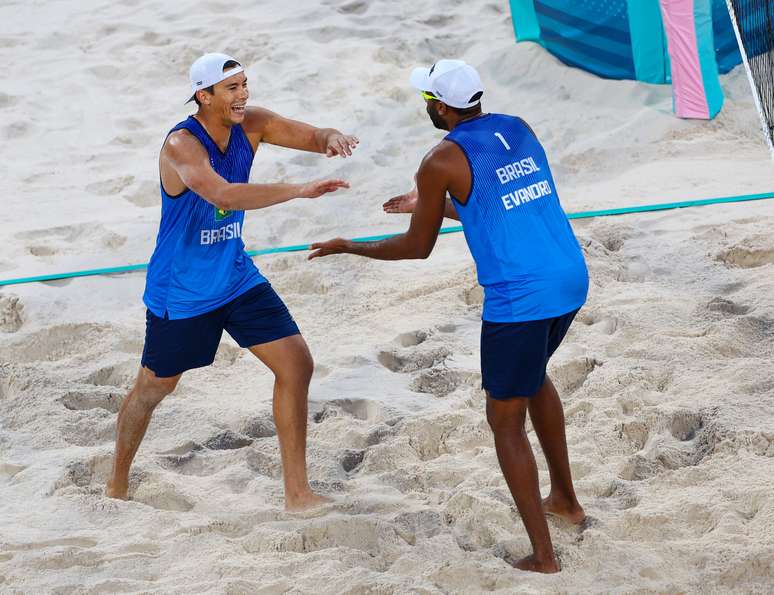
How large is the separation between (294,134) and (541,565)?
178cm

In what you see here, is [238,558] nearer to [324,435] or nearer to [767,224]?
[324,435]

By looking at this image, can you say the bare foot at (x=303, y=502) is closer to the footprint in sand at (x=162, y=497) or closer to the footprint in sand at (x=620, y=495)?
the footprint in sand at (x=162, y=497)

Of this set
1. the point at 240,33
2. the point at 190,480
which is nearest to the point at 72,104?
the point at 240,33

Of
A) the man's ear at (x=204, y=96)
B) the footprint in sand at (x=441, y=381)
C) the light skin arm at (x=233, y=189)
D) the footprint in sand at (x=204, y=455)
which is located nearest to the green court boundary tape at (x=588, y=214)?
the footprint in sand at (x=441, y=381)

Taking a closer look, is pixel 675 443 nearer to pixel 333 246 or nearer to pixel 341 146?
pixel 333 246

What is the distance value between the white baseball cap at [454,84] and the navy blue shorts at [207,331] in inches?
40.0

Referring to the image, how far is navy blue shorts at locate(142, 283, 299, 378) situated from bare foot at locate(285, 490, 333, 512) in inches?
22.0

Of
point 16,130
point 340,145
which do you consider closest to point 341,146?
point 340,145

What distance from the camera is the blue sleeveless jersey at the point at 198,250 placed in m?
3.74

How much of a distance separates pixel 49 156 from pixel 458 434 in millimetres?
4434

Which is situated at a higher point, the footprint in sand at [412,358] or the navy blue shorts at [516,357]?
the navy blue shorts at [516,357]

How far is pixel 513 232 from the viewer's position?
3174 millimetres

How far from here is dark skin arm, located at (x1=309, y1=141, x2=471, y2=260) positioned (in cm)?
318

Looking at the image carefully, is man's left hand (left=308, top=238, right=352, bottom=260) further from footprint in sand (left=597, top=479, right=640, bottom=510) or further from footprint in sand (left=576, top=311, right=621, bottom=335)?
footprint in sand (left=576, top=311, right=621, bottom=335)
